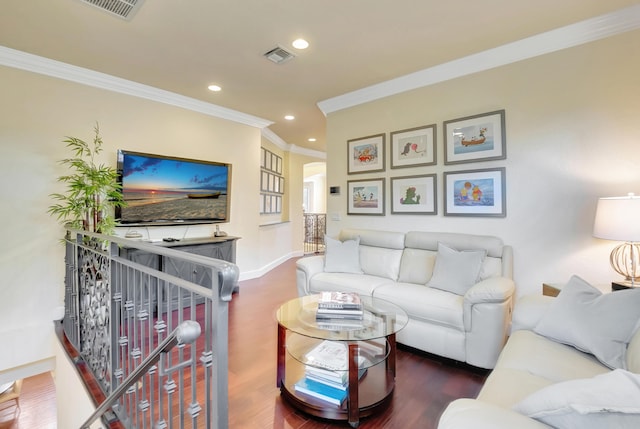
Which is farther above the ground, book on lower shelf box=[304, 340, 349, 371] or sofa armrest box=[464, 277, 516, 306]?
sofa armrest box=[464, 277, 516, 306]

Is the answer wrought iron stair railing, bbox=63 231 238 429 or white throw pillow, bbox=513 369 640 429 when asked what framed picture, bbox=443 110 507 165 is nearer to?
white throw pillow, bbox=513 369 640 429

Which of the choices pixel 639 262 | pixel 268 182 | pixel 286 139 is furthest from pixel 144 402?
pixel 286 139

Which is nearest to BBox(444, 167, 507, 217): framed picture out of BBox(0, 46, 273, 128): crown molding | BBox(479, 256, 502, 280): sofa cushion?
BBox(479, 256, 502, 280): sofa cushion

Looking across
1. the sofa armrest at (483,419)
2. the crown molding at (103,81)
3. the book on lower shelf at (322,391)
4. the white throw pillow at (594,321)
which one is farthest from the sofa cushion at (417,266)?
the crown molding at (103,81)

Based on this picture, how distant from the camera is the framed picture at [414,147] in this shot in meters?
3.31

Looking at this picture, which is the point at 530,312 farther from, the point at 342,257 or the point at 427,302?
the point at 342,257

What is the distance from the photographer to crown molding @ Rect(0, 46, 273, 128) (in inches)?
113

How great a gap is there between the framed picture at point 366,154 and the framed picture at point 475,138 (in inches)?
32.3

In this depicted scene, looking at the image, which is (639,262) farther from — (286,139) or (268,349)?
(286,139)

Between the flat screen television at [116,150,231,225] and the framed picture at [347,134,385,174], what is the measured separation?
1.91 m

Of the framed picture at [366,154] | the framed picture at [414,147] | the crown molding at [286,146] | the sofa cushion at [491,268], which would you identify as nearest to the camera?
the sofa cushion at [491,268]

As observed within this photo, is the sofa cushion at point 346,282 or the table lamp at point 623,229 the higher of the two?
the table lamp at point 623,229

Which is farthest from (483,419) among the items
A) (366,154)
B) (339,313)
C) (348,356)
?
(366,154)

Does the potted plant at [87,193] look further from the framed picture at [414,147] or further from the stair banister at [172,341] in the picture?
the framed picture at [414,147]
